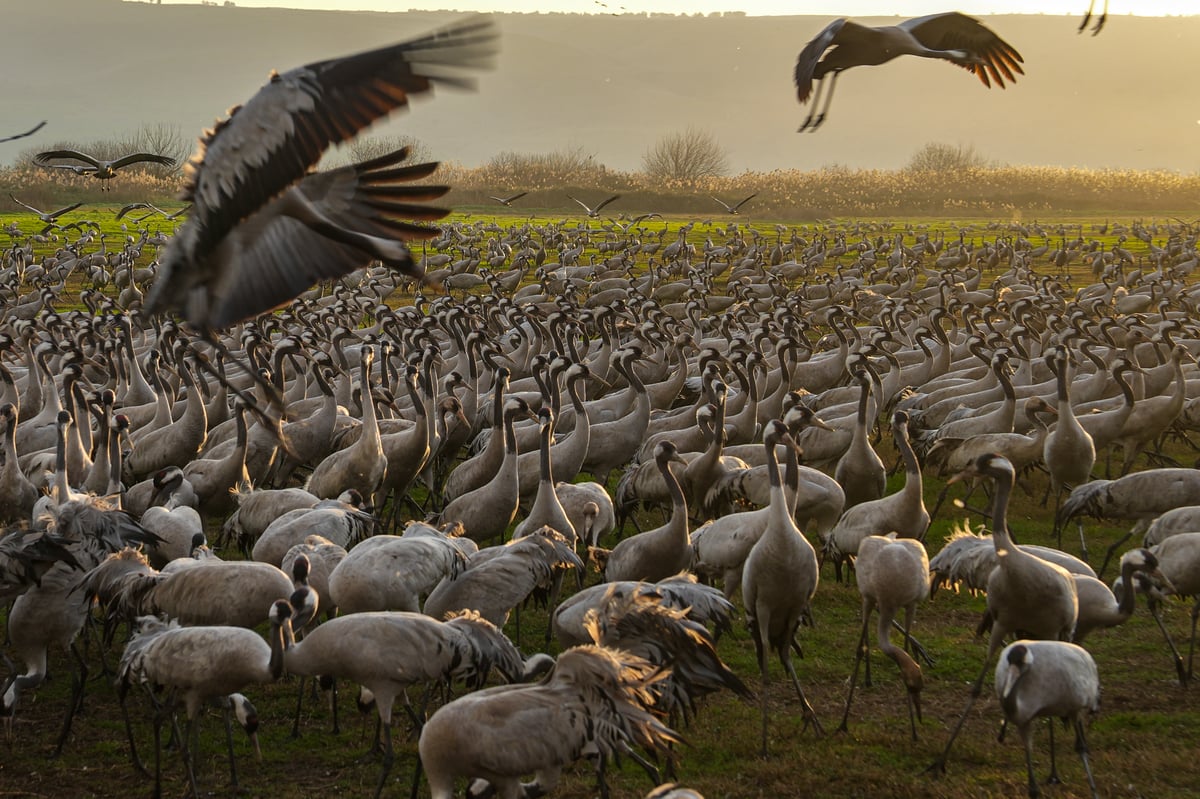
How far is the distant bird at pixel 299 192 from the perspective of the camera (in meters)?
5.16

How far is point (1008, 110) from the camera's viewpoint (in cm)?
19900

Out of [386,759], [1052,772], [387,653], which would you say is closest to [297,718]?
[386,759]

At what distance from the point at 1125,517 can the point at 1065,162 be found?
186742mm

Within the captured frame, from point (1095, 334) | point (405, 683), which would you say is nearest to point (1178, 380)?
point (1095, 334)

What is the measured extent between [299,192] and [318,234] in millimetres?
241

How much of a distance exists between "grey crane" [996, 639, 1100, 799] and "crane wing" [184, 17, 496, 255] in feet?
14.3

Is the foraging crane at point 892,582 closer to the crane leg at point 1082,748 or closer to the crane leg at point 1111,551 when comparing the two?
the crane leg at point 1082,748

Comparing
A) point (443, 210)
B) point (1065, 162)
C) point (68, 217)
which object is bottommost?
point (1065, 162)

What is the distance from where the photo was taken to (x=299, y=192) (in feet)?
21.3

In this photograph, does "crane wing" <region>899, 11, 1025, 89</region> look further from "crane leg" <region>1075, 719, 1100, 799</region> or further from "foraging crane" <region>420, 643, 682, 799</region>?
"foraging crane" <region>420, 643, 682, 799</region>

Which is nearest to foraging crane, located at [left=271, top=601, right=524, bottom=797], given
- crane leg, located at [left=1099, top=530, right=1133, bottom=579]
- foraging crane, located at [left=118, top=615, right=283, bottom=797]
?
foraging crane, located at [left=118, top=615, right=283, bottom=797]

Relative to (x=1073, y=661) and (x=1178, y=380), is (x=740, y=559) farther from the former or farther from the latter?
(x=1178, y=380)

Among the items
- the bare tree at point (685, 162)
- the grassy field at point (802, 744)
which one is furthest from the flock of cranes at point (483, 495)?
the bare tree at point (685, 162)

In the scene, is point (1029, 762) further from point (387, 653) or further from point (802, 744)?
point (387, 653)
